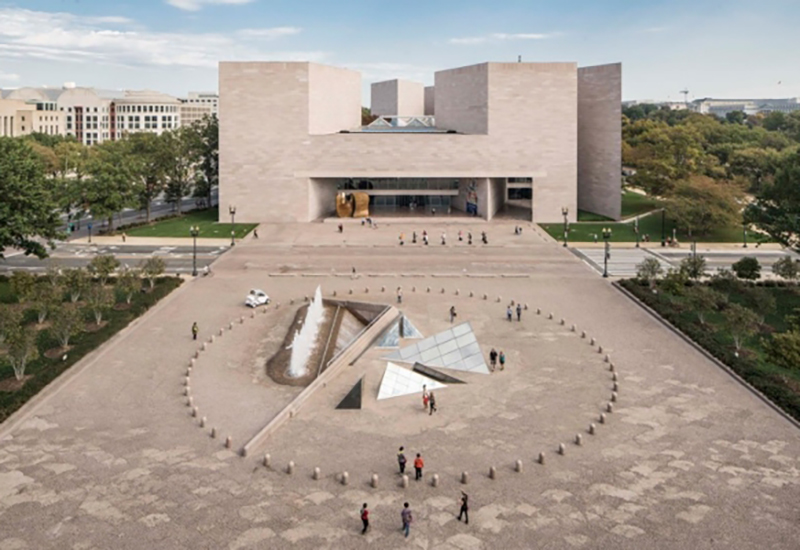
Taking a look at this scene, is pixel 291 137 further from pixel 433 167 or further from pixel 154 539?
pixel 154 539

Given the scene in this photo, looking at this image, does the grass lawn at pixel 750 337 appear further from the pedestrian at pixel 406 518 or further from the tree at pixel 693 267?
the pedestrian at pixel 406 518

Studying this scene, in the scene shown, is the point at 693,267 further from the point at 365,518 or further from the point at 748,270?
the point at 365,518

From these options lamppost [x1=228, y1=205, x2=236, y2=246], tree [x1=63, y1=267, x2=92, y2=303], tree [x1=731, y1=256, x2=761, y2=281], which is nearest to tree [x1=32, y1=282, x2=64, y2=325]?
tree [x1=63, y1=267, x2=92, y2=303]

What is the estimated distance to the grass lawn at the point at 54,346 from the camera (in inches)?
1111

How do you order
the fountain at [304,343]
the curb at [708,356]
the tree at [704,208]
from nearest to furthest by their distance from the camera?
the curb at [708,356] → the fountain at [304,343] → the tree at [704,208]

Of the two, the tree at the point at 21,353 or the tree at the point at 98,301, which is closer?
the tree at the point at 21,353

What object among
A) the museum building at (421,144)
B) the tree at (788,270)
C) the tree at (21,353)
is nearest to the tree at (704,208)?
the museum building at (421,144)

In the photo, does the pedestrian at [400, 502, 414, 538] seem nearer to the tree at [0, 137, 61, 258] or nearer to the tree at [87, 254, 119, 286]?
the tree at [87, 254, 119, 286]

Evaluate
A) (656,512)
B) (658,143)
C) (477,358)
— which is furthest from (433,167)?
(656,512)

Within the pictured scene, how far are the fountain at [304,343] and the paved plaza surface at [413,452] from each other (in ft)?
5.30

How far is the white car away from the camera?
143ft

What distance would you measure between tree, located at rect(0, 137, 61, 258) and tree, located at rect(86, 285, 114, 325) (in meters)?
7.99

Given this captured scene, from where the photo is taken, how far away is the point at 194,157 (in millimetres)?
87500

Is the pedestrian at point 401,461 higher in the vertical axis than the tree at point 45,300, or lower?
lower
